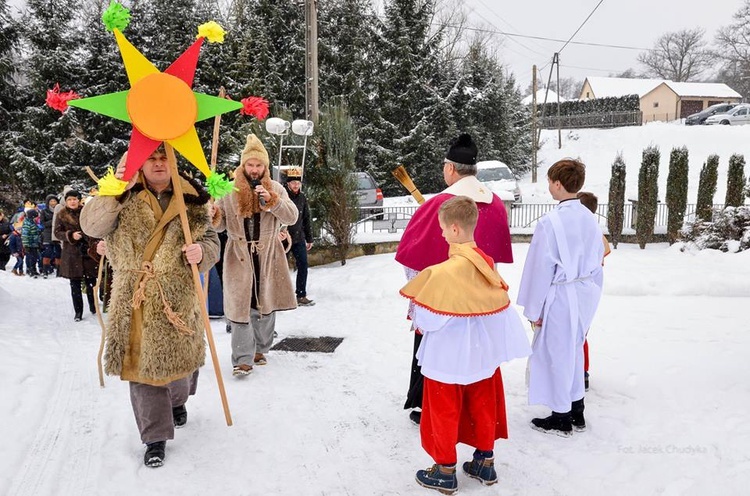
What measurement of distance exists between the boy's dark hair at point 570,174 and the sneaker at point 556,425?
1.59m

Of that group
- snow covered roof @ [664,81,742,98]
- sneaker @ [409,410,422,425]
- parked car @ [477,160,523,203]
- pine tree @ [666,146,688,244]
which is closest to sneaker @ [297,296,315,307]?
sneaker @ [409,410,422,425]

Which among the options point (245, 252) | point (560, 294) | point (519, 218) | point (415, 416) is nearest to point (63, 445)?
point (245, 252)

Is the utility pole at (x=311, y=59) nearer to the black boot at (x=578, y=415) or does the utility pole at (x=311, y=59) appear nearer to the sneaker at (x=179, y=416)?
the sneaker at (x=179, y=416)

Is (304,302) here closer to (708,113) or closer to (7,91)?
(7,91)

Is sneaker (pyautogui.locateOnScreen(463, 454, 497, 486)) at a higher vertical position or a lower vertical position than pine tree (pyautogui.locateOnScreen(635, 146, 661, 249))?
lower

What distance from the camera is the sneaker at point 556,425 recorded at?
3900mm

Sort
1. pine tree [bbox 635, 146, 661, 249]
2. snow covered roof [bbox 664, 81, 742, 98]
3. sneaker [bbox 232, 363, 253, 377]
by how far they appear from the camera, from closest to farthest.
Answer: sneaker [bbox 232, 363, 253, 377] < pine tree [bbox 635, 146, 661, 249] < snow covered roof [bbox 664, 81, 742, 98]

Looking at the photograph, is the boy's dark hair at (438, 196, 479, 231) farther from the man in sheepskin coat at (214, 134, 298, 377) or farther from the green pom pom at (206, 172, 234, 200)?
the man in sheepskin coat at (214, 134, 298, 377)

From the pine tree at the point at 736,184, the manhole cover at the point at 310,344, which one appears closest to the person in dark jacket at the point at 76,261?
the manhole cover at the point at 310,344

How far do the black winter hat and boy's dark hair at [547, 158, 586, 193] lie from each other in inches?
21.3

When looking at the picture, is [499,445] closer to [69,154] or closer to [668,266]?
[668,266]

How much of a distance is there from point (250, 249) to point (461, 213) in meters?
2.71

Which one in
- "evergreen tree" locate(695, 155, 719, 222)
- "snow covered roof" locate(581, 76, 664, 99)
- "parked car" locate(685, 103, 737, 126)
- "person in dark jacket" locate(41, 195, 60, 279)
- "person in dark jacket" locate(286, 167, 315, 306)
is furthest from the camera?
"snow covered roof" locate(581, 76, 664, 99)

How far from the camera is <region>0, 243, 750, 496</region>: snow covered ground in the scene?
10.9 ft
